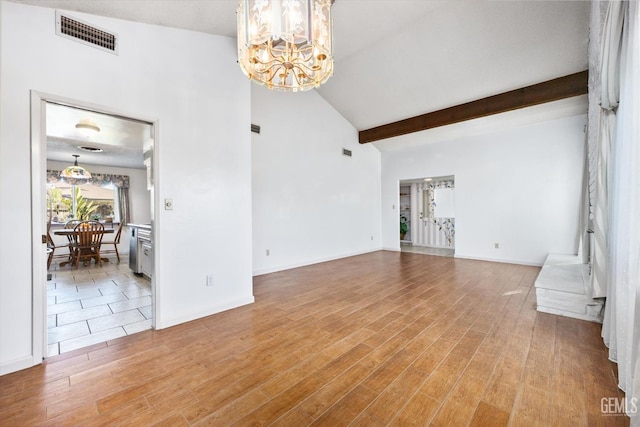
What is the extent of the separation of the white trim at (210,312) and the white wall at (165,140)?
0.01 m

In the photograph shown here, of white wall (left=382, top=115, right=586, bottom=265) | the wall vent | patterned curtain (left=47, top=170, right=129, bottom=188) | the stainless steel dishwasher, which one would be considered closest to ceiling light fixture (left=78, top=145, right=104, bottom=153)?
patterned curtain (left=47, top=170, right=129, bottom=188)

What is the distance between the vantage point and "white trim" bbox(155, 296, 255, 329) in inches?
102

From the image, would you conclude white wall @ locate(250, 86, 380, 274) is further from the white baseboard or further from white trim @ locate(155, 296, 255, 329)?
the white baseboard

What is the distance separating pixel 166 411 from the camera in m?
1.47

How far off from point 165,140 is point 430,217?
7.29 metres

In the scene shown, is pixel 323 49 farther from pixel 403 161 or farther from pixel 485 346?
pixel 403 161

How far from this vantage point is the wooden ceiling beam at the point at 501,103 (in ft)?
13.0

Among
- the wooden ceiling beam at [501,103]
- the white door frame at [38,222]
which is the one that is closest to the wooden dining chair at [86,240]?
the white door frame at [38,222]

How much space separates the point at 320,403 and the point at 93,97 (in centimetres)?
308

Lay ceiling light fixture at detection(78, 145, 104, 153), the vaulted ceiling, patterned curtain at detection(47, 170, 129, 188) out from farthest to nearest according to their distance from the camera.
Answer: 1. patterned curtain at detection(47, 170, 129, 188)
2. ceiling light fixture at detection(78, 145, 104, 153)
3. the vaulted ceiling

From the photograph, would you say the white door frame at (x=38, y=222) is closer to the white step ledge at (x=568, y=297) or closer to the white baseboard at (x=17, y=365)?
the white baseboard at (x=17, y=365)

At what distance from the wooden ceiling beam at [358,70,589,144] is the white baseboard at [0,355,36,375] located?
6576 mm

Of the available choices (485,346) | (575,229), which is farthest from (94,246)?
(575,229)

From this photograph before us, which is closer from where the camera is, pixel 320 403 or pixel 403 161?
pixel 320 403
